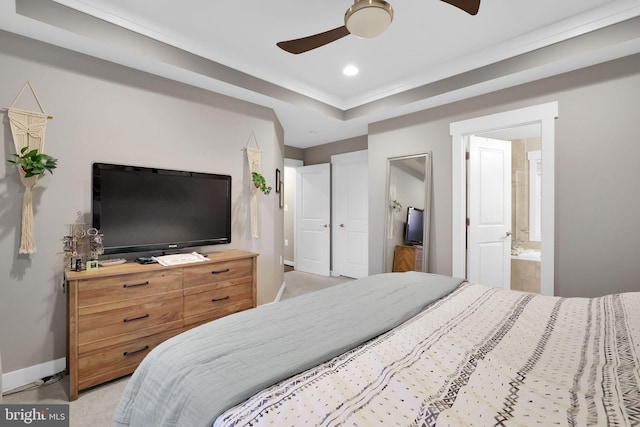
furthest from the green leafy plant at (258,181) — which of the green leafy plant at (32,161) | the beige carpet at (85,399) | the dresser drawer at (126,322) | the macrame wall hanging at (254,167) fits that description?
the beige carpet at (85,399)

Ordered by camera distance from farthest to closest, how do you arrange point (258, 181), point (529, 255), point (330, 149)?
point (330, 149) → point (529, 255) → point (258, 181)

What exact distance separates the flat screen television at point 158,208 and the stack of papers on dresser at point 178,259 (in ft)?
0.29

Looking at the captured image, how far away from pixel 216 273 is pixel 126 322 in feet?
2.36

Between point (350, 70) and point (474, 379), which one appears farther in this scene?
point (350, 70)

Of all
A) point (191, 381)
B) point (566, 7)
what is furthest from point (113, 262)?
point (566, 7)

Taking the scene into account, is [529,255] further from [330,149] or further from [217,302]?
[217,302]

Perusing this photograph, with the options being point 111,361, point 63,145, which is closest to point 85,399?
point 111,361

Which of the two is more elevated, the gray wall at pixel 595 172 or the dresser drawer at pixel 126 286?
the gray wall at pixel 595 172

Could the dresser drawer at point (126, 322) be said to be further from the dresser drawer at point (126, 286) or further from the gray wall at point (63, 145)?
the gray wall at point (63, 145)

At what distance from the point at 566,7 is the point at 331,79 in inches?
80.3

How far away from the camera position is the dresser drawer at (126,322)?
A: 191 centimetres

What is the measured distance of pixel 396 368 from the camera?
2.98 feet

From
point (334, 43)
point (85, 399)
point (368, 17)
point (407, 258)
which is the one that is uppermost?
point (334, 43)

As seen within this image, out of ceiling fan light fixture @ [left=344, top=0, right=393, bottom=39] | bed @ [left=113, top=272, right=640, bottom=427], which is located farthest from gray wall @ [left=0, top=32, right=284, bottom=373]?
ceiling fan light fixture @ [left=344, top=0, right=393, bottom=39]
